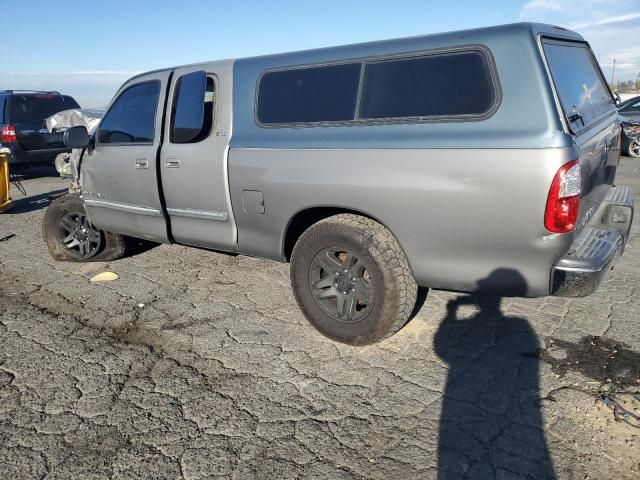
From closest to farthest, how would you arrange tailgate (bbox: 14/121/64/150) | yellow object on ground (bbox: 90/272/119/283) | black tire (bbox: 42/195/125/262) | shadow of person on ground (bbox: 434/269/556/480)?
1. shadow of person on ground (bbox: 434/269/556/480)
2. yellow object on ground (bbox: 90/272/119/283)
3. black tire (bbox: 42/195/125/262)
4. tailgate (bbox: 14/121/64/150)

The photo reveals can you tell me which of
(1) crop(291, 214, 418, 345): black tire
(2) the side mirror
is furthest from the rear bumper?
(2) the side mirror

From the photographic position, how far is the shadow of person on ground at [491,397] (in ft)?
7.80

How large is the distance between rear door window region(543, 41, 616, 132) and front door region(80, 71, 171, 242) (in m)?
3.03

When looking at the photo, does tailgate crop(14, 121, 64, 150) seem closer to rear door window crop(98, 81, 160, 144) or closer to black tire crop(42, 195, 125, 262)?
black tire crop(42, 195, 125, 262)

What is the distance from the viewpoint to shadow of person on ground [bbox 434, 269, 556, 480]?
7.80ft

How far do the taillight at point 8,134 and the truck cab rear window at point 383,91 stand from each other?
336 inches

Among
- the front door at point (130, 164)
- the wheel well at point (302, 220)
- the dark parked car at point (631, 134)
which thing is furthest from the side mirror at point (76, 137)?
the dark parked car at point (631, 134)

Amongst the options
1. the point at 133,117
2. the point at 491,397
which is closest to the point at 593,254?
the point at 491,397

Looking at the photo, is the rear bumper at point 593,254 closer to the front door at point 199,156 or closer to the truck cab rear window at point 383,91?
the truck cab rear window at point 383,91

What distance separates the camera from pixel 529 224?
2678mm

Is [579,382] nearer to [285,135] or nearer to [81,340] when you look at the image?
[285,135]

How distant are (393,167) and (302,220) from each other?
0.94m

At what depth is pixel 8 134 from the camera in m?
10.1

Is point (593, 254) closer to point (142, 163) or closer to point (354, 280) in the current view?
point (354, 280)
